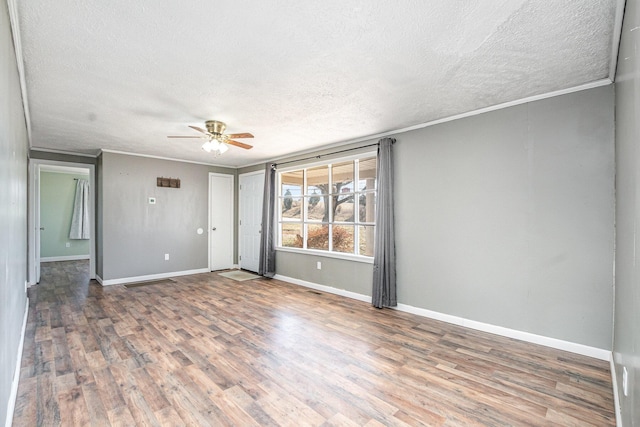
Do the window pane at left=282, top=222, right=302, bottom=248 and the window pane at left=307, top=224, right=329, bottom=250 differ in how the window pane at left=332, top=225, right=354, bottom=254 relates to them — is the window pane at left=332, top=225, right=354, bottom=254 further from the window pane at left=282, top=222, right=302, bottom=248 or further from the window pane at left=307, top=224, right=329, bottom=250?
the window pane at left=282, top=222, right=302, bottom=248

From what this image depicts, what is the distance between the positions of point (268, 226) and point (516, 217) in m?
4.16

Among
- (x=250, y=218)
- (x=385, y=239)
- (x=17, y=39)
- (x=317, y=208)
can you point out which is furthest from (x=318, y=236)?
(x=17, y=39)

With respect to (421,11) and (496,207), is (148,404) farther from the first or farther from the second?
(496,207)

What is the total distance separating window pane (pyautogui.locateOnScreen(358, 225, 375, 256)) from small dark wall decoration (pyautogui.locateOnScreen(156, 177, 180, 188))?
398 centimetres

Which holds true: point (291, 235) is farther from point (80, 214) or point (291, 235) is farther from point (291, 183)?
point (80, 214)

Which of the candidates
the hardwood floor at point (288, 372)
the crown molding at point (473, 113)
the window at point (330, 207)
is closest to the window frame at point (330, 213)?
the window at point (330, 207)

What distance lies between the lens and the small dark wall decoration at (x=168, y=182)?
19.3 ft

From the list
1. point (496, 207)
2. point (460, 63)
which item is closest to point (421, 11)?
point (460, 63)

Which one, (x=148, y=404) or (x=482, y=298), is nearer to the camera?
(x=148, y=404)

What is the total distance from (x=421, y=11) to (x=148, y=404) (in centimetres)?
299

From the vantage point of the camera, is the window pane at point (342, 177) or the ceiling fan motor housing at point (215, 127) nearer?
the ceiling fan motor housing at point (215, 127)

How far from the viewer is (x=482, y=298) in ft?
10.6

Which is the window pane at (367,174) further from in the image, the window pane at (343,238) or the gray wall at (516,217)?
the window pane at (343,238)

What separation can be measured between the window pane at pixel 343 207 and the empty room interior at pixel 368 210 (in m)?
0.03
